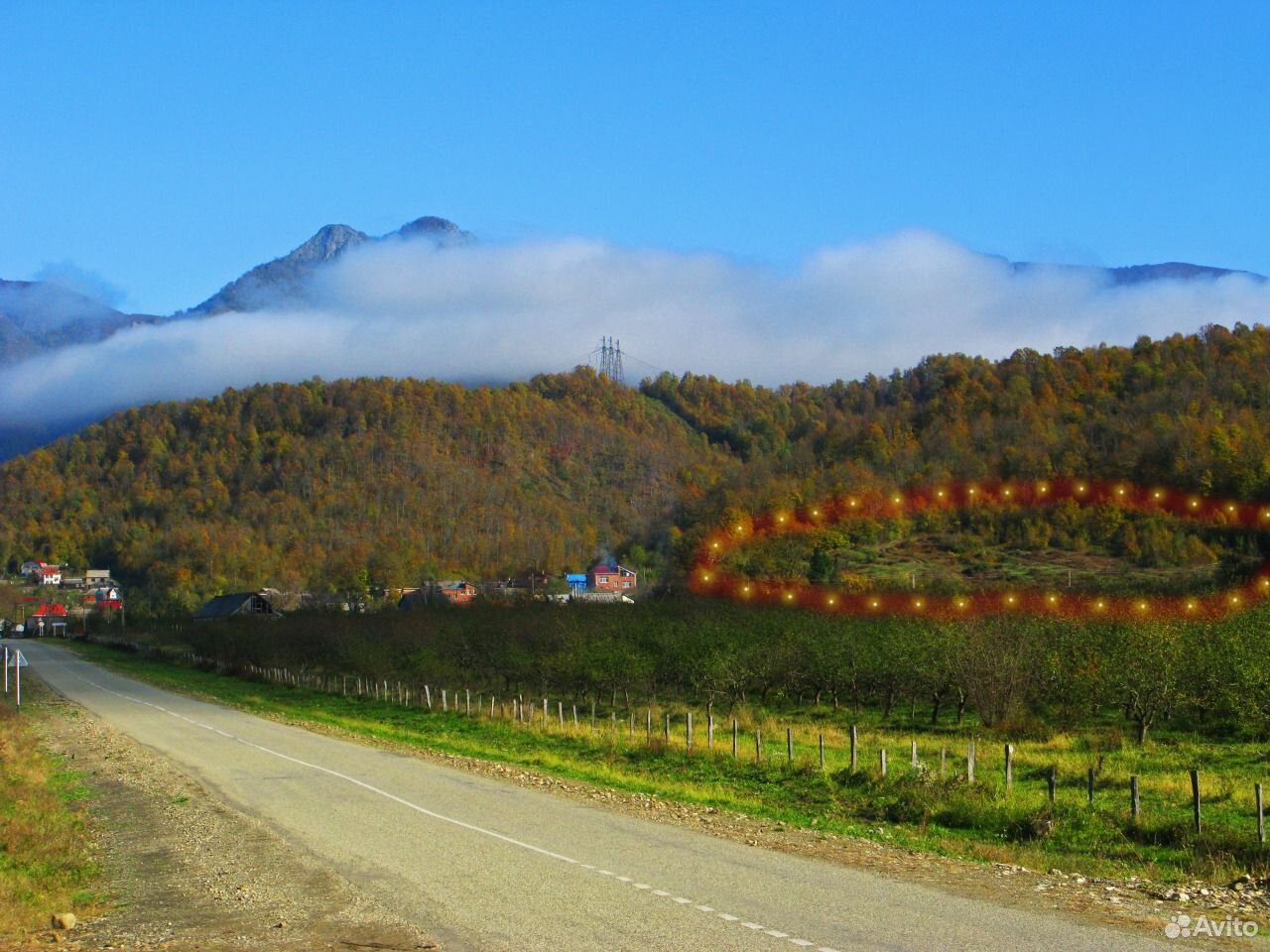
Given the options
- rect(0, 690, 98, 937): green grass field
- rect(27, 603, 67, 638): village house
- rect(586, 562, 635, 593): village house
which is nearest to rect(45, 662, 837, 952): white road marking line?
rect(0, 690, 98, 937): green grass field

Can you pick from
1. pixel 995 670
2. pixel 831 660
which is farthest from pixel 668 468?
pixel 995 670

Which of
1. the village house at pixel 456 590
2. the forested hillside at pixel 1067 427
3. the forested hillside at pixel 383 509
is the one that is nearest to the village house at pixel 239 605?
the forested hillside at pixel 383 509

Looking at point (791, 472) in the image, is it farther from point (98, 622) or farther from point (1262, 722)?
point (98, 622)

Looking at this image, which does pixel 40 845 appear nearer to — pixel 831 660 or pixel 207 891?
pixel 207 891

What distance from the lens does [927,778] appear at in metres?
23.6

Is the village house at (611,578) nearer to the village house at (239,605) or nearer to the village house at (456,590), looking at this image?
the village house at (456,590)

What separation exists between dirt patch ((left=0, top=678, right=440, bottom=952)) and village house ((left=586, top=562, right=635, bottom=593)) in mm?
78067

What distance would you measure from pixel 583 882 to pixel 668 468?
522 feet

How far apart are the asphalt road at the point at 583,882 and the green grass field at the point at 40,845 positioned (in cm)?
302

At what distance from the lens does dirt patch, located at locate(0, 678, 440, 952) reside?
12.4 metres

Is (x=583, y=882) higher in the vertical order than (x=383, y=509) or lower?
lower

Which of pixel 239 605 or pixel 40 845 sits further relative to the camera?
pixel 239 605

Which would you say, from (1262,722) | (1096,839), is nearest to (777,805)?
(1096,839)

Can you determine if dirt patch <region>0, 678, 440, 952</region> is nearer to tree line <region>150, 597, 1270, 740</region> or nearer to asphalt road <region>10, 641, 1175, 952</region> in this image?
asphalt road <region>10, 641, 1175, 952</region>
